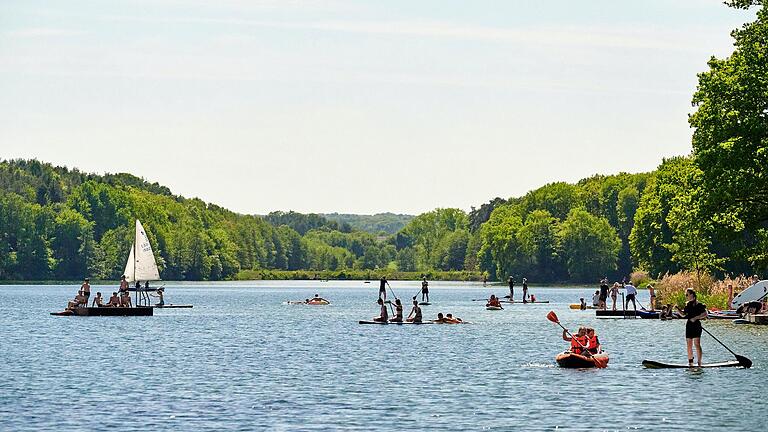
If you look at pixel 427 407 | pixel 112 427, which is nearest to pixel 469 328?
pixel 427 407

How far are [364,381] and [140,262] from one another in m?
54.9

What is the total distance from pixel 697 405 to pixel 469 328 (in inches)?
1637

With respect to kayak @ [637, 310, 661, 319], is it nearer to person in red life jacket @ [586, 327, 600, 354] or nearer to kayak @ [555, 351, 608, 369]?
person in red life jacket @ [586, 327, 600, 354]

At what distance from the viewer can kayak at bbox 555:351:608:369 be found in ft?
152

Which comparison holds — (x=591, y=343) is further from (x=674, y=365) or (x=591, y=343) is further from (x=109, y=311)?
(x=109, y=311)

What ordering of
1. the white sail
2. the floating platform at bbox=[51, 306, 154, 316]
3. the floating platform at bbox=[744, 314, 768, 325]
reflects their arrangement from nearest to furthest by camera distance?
1. the floating platform at bbox=[744, 314, 768, 325]
2. the floating platform at bbox=[51, 306, 154, 316]
3. the white sail

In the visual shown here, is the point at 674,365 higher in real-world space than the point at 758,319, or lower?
lower

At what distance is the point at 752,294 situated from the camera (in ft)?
246

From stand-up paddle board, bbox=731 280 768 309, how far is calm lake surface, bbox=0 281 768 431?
11.4ft

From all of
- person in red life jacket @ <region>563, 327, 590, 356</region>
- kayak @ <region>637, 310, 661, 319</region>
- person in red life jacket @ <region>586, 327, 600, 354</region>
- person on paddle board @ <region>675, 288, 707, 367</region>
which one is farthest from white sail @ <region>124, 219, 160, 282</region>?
person on paddle board @ <region>675, 288, 707, 367</region>

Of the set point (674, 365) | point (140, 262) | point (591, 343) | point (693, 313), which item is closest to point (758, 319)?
point (591, 343)

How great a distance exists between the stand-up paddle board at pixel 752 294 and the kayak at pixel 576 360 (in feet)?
97.4

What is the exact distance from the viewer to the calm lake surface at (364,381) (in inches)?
1313

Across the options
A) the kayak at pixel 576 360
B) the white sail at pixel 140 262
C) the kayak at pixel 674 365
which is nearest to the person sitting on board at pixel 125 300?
the white sail at pixel 140 262
